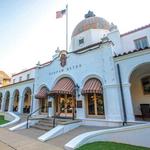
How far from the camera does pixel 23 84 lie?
2269 cm

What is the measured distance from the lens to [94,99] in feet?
43.2

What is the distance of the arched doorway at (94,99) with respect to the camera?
40.1ft

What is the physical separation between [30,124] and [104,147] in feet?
31.8

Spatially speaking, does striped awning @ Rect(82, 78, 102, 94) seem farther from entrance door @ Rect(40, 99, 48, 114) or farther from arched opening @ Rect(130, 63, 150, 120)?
entrance door @ Rect(40, 99, 48, 114)

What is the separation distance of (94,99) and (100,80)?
2049 mm

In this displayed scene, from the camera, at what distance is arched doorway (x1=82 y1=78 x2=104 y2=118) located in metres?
12.2

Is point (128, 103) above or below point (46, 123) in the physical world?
above

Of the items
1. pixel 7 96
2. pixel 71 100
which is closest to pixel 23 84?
pixel 7 96

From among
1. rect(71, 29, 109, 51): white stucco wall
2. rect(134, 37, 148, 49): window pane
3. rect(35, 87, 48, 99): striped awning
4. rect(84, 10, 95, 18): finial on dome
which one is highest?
rect(84, 10, 95, 18): finial on dome

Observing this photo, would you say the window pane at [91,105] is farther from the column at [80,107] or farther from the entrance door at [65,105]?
the entrance door at [65,105]

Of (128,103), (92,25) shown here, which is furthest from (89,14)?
(128,103)

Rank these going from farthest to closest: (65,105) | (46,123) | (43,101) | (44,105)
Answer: (43,101) → (44,105) → (65,105) → (46,123)

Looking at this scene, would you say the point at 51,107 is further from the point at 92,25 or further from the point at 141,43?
the point at 92,25

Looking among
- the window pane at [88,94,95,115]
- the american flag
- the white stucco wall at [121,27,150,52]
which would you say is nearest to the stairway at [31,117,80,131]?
the window pane at [88,94,95,115]
